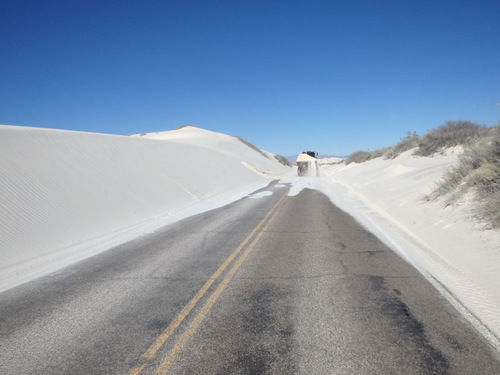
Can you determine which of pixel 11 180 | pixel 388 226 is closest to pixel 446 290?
pixel 388 226

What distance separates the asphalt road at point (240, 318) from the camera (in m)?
3.15

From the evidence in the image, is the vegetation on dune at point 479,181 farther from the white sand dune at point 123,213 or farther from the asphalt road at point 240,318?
the asphalt road at point 240,318

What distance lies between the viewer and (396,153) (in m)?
30.3

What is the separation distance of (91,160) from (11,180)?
5.82 metres

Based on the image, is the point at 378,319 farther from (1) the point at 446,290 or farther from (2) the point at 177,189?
(2) the point at 177,189

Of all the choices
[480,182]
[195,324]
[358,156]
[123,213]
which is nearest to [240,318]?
[195,324]

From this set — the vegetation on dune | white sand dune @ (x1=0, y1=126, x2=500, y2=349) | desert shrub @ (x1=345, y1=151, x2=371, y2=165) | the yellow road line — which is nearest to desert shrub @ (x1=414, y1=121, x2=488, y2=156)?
white sand dune @ (x1=0, y1=126, x2=500, y2=349)

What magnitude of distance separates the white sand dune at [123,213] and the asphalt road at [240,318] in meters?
0.64

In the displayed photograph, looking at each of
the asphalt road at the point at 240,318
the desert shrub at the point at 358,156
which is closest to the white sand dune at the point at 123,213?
the asphalt road at the point at 240,318

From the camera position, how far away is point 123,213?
12.4 m

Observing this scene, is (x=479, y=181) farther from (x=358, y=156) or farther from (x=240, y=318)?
(x=358, y=156)

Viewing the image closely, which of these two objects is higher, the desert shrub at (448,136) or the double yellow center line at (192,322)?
the desert shrub at (448,136)

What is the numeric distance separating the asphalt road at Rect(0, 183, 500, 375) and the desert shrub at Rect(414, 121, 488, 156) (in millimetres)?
17925

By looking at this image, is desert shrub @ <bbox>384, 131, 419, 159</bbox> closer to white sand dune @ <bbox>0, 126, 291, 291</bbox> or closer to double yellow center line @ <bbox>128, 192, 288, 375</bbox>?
white sand dune @ <bbox>0, 126, 291, 291</bbox>
